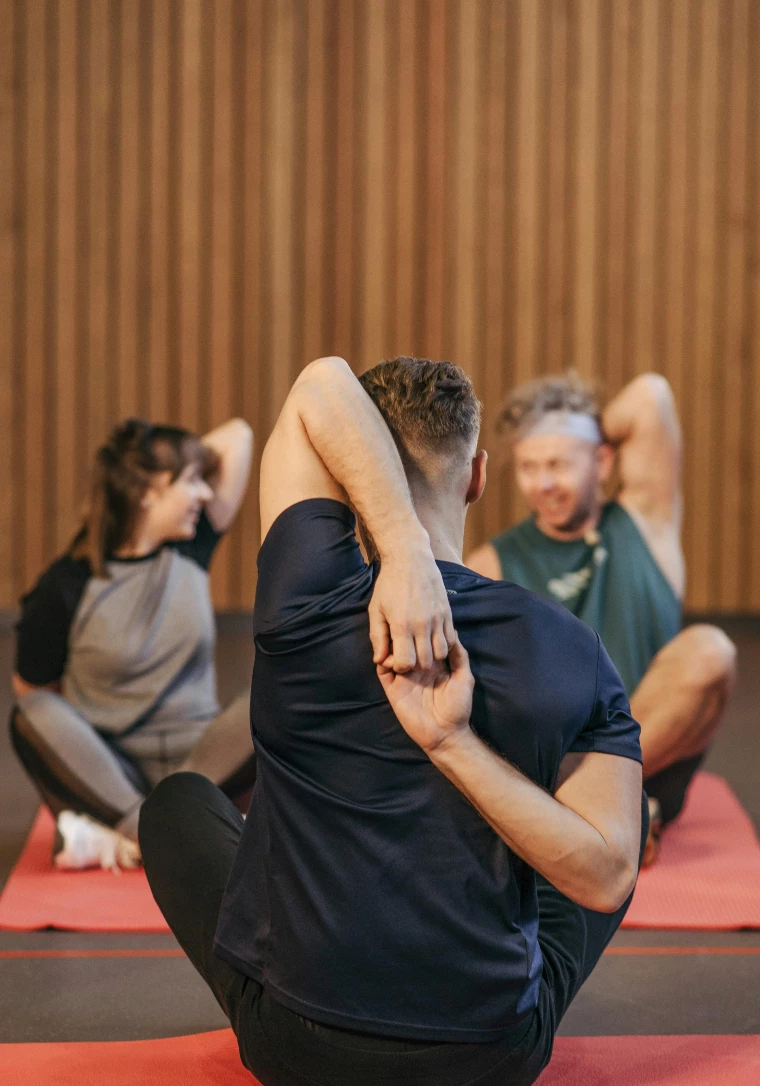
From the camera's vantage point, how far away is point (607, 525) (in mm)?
2727

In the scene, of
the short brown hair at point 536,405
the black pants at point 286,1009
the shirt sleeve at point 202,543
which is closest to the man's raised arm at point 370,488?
the black pants at point 286,1009

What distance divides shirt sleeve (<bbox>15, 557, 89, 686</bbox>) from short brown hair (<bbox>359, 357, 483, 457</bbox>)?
1.39 meters

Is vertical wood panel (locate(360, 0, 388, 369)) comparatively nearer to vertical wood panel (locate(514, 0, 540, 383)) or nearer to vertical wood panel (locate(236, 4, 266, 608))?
vertical wood panel (locate(236, 4, 266, 608))

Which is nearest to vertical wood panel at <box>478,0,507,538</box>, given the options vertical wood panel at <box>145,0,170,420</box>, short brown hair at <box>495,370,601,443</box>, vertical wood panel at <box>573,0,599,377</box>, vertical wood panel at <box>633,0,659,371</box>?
vertical wood panel at <box>573,0,599,377</box>

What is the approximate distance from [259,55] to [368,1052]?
490 cm

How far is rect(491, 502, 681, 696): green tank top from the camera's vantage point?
8.72 feet

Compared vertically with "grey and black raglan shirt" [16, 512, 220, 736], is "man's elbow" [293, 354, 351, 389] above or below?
above

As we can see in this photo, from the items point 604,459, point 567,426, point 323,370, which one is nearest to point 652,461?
point 604,459

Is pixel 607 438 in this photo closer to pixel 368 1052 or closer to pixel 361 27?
pixel 368 1052

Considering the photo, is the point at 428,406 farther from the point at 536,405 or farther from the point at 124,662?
the point at 536,405

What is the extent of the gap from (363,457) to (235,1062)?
2.68ft

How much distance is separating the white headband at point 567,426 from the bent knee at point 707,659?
1.62ft

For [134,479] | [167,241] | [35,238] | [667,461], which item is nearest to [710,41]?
[167,241]

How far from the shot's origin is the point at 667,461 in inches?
107
